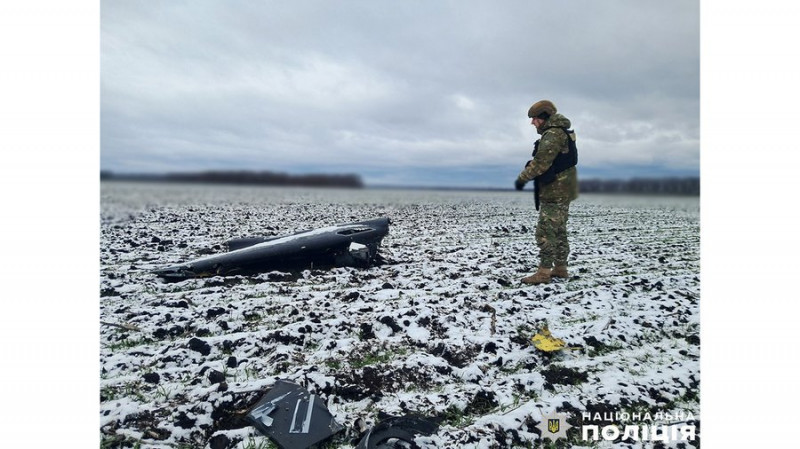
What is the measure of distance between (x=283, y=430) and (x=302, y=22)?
3808 mm

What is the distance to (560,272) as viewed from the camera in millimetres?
4770

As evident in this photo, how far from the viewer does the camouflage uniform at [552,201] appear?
4.36m

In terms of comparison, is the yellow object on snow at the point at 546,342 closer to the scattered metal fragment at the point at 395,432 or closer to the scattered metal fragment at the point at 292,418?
the scattered metal fragment at the point at 395,432

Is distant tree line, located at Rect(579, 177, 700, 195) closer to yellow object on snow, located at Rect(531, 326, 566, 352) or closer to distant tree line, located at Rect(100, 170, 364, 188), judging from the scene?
yellow object on snow, located at Rect(531, 326, 566, 352)

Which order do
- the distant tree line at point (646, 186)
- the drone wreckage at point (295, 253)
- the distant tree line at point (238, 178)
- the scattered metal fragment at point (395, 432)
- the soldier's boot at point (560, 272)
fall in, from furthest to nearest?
the soldier's boot at point (560, 272)
the distant tree line at point (646, 186)
the drone wreckage at point (295, 253)
the distant tree line at point (238, 178)
the scattered metal fragment at point (395, 432)

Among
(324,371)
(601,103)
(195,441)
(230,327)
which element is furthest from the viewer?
(601,103)

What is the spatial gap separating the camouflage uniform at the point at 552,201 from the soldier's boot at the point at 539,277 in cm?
7

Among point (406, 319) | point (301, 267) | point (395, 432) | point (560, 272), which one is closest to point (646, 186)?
point (560, 272)

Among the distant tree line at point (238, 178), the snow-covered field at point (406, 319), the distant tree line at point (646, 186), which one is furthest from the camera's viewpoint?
the distant tree line at point (646, 186)

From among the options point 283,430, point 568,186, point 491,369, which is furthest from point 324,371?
point 568,186

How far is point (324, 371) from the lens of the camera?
3.25m

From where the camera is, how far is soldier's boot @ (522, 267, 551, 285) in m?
4.62

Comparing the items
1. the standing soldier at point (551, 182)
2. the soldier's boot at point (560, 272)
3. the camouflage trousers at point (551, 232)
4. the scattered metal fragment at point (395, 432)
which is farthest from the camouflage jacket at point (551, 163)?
the scattered metal fragment at point (395, 432)

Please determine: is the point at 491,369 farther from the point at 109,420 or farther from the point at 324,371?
the point at 109,420
